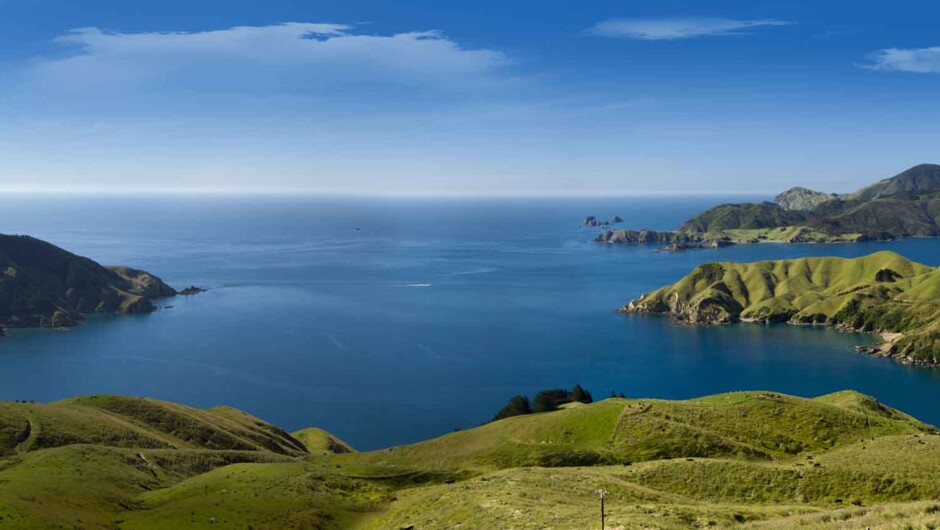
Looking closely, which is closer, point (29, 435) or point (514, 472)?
point (514, 472)

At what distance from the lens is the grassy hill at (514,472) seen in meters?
47.0

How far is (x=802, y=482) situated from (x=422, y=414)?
104 m

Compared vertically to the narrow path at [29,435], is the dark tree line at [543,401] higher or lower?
lower

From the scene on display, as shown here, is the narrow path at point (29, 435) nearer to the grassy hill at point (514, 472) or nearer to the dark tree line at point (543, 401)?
the grassy hill at point (514, 472)

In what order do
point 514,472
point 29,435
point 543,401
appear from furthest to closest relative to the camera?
point 543,401 → point 29,435 → point 514,472

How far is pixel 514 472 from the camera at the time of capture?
6197cm

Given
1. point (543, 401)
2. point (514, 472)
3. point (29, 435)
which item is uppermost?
point (514, 472)

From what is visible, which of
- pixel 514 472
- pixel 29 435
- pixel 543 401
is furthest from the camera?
pixel 543 401

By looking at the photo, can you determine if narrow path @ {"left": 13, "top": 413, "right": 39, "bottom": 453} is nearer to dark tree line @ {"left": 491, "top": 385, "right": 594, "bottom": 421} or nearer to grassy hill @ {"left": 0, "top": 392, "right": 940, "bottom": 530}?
grassy hill @ {"left": 0, "top": 392, "right": 940, "bottom": 530}

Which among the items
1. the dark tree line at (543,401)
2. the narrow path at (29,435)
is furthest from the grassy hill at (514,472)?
the dark tree line at (543,401)

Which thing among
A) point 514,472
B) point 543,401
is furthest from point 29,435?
point 543,401

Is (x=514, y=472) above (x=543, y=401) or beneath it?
above

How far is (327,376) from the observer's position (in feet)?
595

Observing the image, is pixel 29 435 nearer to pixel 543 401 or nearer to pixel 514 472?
pixel 514 472
